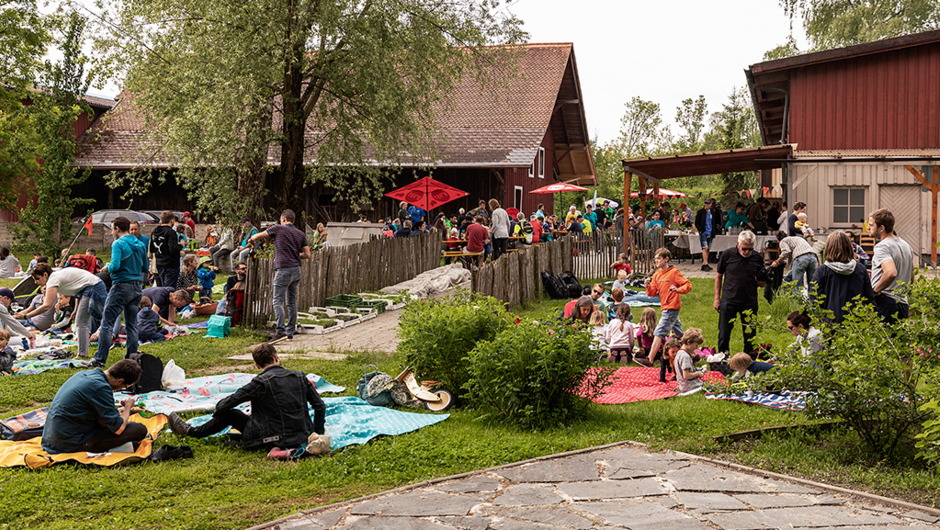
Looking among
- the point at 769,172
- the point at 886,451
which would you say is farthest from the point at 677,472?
the point at 769,172

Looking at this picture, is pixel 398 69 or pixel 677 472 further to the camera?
pixel 398 69

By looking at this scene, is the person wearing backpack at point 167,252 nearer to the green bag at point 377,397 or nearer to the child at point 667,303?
the green bag at point 377,397

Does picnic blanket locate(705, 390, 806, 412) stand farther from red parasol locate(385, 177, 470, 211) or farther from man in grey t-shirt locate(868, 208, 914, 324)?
red parasol locate(385, 177, 470, 211)

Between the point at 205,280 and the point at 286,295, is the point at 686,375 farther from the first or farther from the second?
the point at 205,280

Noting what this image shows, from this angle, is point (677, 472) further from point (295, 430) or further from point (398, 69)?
point (398, 69)

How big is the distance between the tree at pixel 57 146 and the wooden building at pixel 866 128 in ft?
64.3

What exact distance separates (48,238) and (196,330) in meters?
13.6

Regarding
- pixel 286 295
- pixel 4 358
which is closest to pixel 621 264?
pixel 286 295

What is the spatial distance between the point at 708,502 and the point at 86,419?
4583 mm

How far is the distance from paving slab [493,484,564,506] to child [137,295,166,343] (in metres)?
8.65

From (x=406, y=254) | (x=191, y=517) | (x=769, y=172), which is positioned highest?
(x=769, y=172)

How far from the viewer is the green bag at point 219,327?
1253 centimetres

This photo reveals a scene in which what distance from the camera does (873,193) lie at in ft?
66.2

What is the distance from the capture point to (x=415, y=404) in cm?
791
